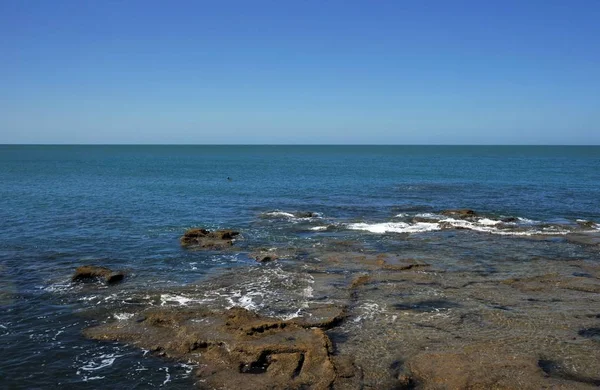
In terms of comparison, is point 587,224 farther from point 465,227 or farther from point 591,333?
point 591,333

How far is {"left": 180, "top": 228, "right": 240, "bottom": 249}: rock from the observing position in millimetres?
35750

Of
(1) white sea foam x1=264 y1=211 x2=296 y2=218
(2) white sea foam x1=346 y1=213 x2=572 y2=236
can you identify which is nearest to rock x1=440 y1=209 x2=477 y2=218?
(2) white sea foam x1=346 y1=213 x2=572 y2=236

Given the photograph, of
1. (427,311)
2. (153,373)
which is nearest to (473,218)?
(427,311)

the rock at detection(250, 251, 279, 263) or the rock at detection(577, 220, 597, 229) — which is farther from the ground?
the rock at detection(577, 220, 597, 229)

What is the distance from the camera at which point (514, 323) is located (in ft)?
67.9

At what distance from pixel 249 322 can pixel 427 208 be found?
37968 millimetres

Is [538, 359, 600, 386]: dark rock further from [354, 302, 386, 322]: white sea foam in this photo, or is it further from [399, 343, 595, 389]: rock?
[354, 302, 386, 322]: white sea foam

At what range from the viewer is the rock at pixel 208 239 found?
117ft

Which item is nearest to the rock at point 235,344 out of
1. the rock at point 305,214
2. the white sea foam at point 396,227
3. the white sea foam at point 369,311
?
the white sea foam at point 369,311

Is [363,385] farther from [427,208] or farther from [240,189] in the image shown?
[240,189]

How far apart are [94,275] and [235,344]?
42.0 ft

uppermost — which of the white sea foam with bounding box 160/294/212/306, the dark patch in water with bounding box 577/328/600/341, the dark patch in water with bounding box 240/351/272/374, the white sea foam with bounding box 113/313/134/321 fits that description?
the dark patch in water with bounding box 577/328/600/341

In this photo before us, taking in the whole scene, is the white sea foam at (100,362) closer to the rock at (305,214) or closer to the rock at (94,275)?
the rock at (94,275)

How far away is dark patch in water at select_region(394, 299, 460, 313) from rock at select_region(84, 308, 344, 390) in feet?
17.3
